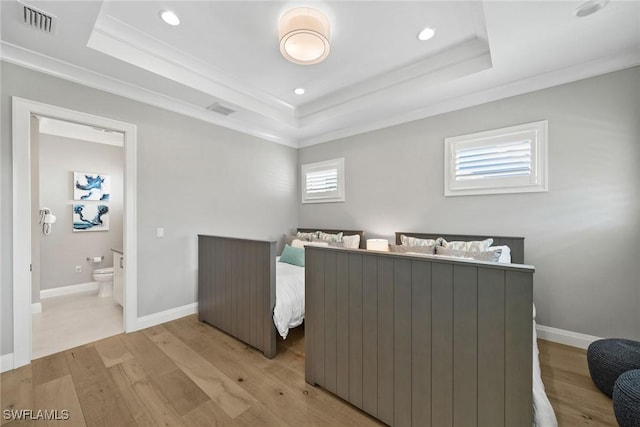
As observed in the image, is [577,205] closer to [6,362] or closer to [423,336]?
[423,336]

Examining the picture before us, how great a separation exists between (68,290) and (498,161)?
6.61 m

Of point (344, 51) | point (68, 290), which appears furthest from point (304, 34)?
point (68, 290)

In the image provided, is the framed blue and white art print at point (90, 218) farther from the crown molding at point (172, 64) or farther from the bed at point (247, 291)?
the crown molding at point (172, 64)

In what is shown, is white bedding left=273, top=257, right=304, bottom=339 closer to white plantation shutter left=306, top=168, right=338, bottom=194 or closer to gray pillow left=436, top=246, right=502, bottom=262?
gray pillow left=436, top=246, right=502, bottom=262

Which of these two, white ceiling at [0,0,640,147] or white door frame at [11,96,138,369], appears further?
white door frame at [11,96,138,369]

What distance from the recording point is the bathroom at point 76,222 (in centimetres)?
351

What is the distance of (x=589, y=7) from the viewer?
170cm

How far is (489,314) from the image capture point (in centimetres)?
118

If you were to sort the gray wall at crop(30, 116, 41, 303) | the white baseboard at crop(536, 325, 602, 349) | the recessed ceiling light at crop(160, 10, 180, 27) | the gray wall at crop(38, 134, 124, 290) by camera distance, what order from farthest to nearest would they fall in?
the gray wall at crop(38, 134, 124, 290) < the gray wall at crop(30, 116, 41, 303) < the white baseboard at crop(536, 325, 602, 349) < the recessed ceiling light at crop(160, 10, 180, 27)

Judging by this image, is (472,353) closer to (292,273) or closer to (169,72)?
(292,273)

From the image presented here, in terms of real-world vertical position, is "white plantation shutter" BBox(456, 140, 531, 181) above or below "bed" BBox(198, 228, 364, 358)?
above

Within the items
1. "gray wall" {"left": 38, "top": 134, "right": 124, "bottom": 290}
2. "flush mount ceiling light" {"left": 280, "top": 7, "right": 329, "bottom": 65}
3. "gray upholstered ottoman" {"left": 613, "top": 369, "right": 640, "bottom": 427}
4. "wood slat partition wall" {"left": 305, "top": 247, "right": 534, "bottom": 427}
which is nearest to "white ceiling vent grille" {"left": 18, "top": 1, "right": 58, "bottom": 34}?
"flush mount ceiling light" {"left": 280, "top": 7, "right": 329, "bottom": 65}

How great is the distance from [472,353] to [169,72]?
3.47 metres

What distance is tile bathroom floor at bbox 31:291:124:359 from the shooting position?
8.30ft
